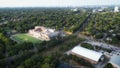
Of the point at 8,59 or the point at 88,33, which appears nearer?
the point at 8,59

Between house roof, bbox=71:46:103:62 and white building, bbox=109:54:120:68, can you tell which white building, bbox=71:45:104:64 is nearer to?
house roof, bbox=71:46:103:62

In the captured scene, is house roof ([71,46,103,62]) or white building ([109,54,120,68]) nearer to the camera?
white building ([109,54,120,68])

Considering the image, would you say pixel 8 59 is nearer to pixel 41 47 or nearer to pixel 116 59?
pixel 41 47

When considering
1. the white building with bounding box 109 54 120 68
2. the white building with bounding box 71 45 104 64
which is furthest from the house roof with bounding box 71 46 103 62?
the white building with bounding box 109 54 120 68

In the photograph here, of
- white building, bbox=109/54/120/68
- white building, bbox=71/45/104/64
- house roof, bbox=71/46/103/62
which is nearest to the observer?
white building, bbox=109/54/120/68

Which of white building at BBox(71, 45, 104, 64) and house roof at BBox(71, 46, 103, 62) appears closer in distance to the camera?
white building at BBox(71, 45, 104, 64)

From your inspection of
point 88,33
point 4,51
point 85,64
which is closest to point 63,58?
point 85,64

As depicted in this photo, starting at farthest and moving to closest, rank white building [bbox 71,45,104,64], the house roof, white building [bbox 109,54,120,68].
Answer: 1. the house roof
2. white building [bbox 71,45,104,64]
3. white building [bbox 109,54,120,68]

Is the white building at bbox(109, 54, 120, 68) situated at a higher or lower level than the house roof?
lower

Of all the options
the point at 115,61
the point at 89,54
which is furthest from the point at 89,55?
the point at 115,61

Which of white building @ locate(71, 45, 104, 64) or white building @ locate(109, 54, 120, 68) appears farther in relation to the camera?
white building @ locate(71, 45, 104, 64)

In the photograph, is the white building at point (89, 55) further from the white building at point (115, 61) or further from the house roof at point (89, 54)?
the white building at point (115, 61)
